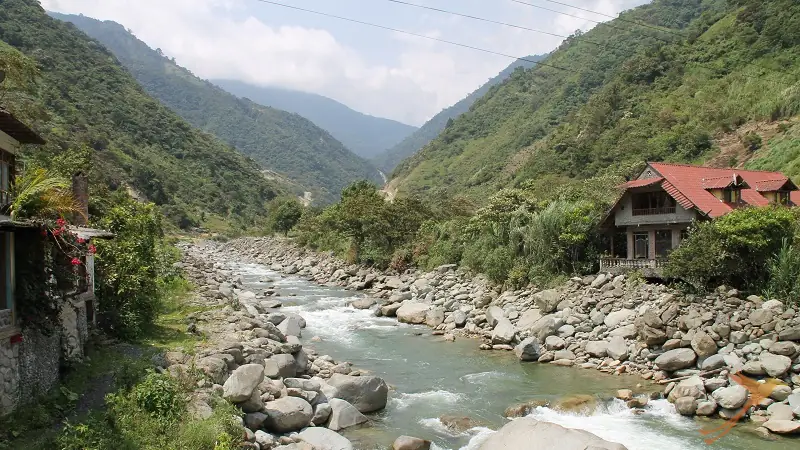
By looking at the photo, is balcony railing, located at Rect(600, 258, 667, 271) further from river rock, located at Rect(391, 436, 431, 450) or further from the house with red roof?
river rock, located at Rect(391, 436, 431, 450)

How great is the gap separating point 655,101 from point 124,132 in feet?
263

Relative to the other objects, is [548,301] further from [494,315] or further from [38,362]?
[38,362]

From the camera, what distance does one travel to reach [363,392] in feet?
48.8

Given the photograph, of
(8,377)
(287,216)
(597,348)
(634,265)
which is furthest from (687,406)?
(287,216)

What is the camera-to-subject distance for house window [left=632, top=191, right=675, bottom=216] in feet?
84.8

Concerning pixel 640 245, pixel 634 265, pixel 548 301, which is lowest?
pixel 548 301

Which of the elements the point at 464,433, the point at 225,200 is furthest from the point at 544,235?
the point at 225,200

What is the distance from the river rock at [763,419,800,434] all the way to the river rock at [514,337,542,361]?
785 cm

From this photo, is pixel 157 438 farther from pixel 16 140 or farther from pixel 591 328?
pixel 591 328

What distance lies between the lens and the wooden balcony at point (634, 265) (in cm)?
2314

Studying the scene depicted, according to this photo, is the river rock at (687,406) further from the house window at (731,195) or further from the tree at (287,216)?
the tree at (287,216)

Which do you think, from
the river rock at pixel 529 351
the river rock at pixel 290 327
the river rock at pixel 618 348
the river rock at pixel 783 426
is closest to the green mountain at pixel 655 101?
the river rock at pixel 618 348

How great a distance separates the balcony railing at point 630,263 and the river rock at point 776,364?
7.23 meters

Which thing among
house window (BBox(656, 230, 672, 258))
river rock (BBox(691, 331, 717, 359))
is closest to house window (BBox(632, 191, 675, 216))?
house window (BBox(656, 230, 672, 258))
